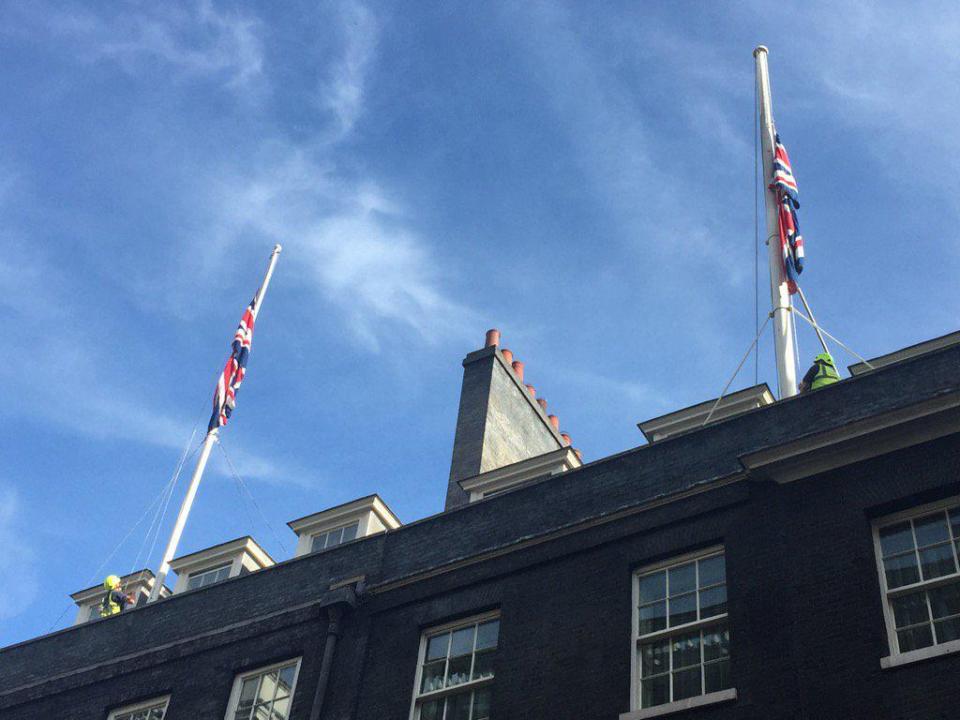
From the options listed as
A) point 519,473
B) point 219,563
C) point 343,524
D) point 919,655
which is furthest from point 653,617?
point 219,563

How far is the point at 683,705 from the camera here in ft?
54.3

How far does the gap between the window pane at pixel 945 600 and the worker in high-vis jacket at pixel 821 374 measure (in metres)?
5.13

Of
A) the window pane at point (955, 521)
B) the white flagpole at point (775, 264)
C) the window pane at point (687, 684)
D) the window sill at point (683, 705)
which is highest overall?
the white flagpole at point (775, 264)

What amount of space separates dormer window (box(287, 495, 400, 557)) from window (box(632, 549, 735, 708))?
7.66 metres

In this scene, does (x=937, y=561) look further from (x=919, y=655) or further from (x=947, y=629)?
(x=919, y=655)

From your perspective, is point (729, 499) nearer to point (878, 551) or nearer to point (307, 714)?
point (878, 551)

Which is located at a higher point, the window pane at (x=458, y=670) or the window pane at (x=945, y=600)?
the window pane at (x=458, y=670)

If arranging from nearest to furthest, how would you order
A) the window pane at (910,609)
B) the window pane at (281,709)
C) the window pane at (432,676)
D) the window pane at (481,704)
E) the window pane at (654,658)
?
the window pane at (910,609) → the window pane at (654,658) → the window pane at (481,704) → the window pane at (432,676) → the window pane at (281,709)

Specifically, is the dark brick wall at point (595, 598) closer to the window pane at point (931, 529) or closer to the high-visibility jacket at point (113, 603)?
the window pane at point (931, 529)

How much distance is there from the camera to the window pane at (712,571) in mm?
18125

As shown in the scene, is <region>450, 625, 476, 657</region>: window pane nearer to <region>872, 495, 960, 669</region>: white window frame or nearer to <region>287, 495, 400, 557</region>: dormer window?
<region>287, 495, 400, 557</region>: dormer window

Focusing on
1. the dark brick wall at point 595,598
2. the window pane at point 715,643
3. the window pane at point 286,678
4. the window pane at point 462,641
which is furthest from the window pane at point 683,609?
the window pane at point 286,678

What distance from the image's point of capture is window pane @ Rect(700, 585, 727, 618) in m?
17.7

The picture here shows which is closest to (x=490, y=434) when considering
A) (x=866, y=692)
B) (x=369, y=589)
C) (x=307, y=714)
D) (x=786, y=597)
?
(x=369, y=589)
